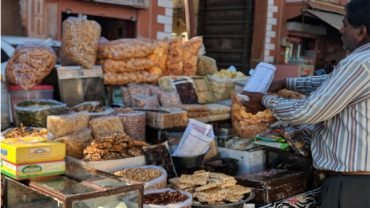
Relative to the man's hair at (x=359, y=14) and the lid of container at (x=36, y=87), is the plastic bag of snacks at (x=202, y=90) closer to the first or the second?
the lid of container at (x=36, y=87)

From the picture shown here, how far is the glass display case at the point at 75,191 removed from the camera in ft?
4.77

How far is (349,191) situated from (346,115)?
1.11ft

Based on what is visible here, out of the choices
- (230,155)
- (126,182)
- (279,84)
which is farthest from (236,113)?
(126,182)

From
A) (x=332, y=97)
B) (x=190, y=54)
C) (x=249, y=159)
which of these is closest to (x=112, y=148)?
(x=249, y=159)

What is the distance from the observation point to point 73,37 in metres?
2.77

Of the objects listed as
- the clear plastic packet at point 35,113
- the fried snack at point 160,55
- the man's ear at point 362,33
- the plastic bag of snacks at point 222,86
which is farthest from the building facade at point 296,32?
the man's ear at point 362,33

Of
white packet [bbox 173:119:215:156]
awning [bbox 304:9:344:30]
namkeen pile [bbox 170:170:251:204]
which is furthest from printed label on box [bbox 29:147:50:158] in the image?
awning [bbox 304:9:344:30]

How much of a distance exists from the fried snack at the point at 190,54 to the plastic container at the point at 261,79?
816 mm

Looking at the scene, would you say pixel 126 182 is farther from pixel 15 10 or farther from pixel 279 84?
pixel 15 10

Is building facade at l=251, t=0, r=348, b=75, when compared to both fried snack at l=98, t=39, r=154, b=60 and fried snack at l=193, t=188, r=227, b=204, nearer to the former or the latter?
fried snack at l=98, t=39, r=154, b=60

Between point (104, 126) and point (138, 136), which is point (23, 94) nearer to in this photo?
point (104, 126)

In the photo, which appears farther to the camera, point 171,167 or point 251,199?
point 171,167

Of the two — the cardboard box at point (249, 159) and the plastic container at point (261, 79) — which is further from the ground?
the plastic container at point (261, 79)

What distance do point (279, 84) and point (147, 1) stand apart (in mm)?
3055
